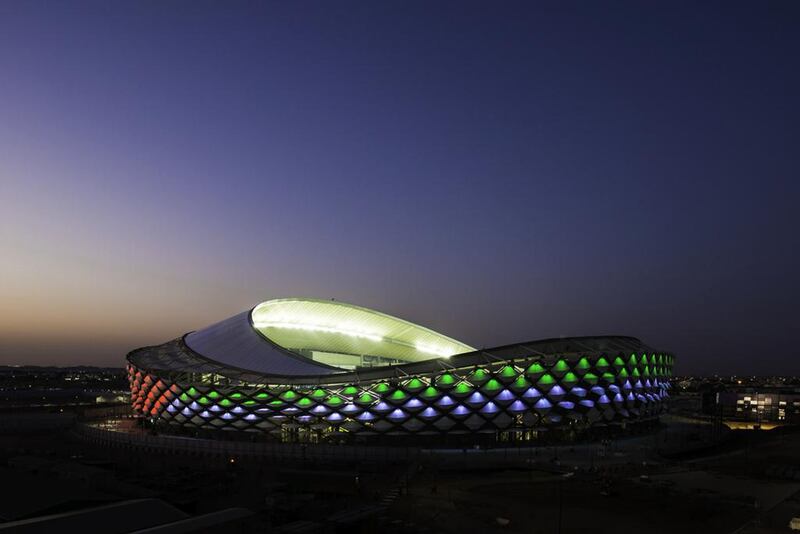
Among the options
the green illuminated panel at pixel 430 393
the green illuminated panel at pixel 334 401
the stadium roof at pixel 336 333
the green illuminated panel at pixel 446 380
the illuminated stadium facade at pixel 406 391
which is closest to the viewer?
the illuminated stadium facade at pixel 406 391

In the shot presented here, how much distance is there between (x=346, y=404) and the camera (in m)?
56.2

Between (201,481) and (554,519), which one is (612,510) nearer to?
(554,519)

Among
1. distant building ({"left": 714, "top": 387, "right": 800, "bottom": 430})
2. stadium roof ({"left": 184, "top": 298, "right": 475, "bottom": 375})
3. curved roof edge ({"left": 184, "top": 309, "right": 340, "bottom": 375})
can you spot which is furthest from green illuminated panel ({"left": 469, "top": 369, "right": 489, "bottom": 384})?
distant building ({"left": 714, "top": 387, "right": 800, "bottom": 430})

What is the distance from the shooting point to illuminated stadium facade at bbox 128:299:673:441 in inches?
2170

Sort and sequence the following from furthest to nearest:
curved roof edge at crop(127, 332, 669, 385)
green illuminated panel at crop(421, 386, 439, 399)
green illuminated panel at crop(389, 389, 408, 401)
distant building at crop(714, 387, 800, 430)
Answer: distant building at crop(714, 387, 800, 430) < curved roof edge at crop(127, 332, 669, 385) < green illuminated panel at crop(389, 389, 408, 401) < green illuminated panel at crop(421, 386, 439, 399)

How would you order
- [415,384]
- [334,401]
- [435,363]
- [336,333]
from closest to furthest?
[415,384]
[334,401]
[435,363]
[336,333]

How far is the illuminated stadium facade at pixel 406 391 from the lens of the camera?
55.1 metres

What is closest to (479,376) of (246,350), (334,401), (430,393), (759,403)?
(430,393)

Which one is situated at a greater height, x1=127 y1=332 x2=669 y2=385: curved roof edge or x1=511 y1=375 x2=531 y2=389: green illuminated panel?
x1=127 y1=332 x2=669 y2=385: curved roof edge

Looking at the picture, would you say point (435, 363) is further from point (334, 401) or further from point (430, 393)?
point (334, 401)

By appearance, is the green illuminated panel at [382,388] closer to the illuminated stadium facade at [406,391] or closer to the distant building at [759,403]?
the illuminated stadium facade at [406,391]

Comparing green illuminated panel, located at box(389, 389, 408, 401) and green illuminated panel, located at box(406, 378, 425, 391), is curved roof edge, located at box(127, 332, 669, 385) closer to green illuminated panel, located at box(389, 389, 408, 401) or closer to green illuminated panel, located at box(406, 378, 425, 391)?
green illuminated panel, located at box(406, 378, 425, 391)

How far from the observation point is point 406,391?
55750 mm

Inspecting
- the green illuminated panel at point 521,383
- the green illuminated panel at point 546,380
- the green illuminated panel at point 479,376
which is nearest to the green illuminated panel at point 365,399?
the green illuminated panel at point 479,376
